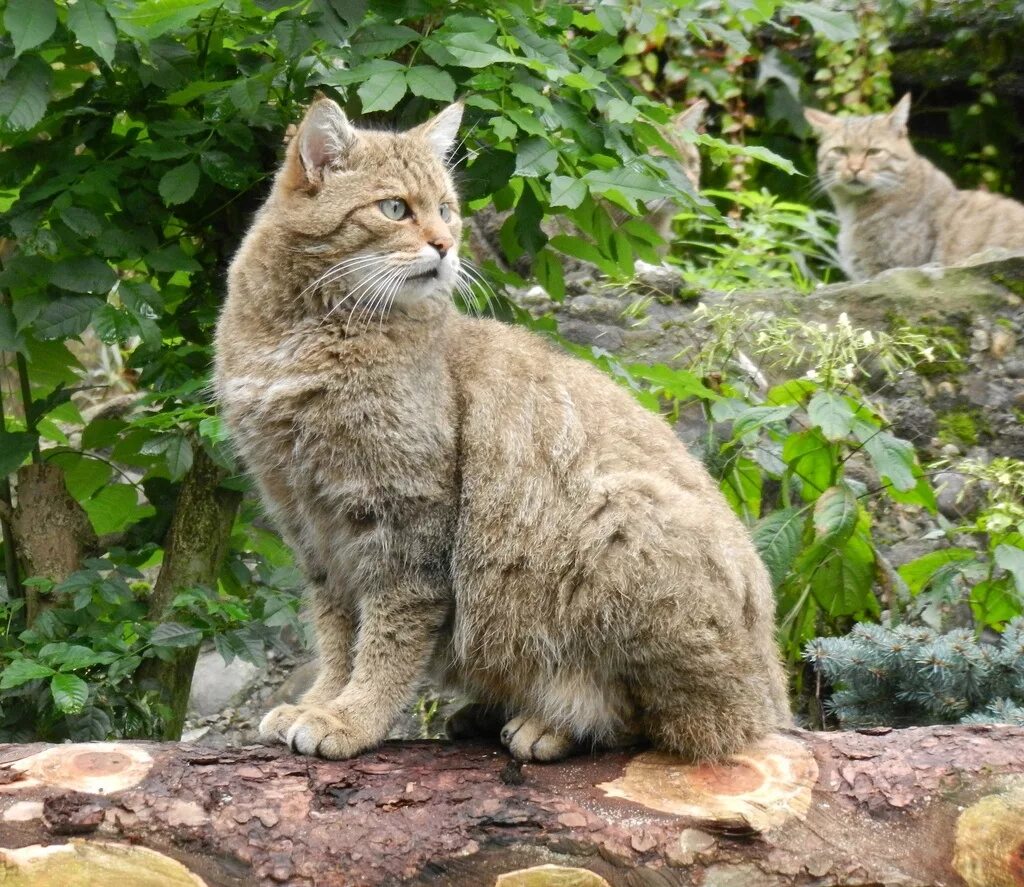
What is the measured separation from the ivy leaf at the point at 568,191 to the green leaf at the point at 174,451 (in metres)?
1.41

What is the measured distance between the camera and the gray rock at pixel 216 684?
593 cm

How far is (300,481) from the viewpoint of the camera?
131 inches

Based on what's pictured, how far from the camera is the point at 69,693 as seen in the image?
11.2ft

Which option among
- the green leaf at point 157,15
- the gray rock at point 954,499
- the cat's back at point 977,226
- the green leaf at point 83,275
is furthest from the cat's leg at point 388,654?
the cat's back at point 977,226

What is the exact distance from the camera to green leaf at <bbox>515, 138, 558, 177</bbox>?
336 centimetres

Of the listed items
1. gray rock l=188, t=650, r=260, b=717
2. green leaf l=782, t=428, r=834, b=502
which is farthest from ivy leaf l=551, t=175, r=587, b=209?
gray rock l=188, t=650, r=260, b=717

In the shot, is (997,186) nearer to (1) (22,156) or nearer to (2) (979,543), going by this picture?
(2) (979,543)

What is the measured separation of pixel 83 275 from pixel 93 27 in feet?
2.79

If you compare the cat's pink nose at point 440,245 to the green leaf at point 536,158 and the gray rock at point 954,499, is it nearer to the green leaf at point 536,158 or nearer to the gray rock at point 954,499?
the green leaf at point 536,158

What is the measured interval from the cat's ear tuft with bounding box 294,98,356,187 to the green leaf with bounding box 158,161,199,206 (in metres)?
0.38

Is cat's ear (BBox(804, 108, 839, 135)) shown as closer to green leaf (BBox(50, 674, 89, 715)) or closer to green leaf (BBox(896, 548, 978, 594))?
green leaf (BBox(896, 548, 978, 594))

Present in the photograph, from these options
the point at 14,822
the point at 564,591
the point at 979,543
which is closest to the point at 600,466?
the point at 564,591

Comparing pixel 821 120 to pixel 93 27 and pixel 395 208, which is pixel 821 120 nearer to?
pixel 395 208

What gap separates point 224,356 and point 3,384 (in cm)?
244
